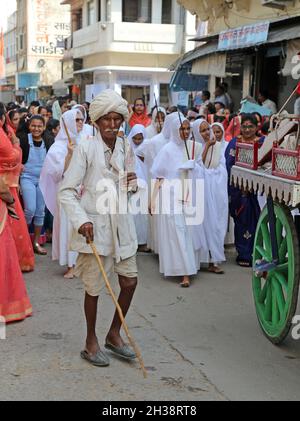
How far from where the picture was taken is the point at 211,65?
13734 millimetres

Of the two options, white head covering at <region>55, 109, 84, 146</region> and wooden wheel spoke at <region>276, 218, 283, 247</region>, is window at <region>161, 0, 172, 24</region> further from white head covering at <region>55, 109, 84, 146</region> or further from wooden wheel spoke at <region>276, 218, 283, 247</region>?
wooden wheel spoke at <region>276, 218, 283, 247</region>

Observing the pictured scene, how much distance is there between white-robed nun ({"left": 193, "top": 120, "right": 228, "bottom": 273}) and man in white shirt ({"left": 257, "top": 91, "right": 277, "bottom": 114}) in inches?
176

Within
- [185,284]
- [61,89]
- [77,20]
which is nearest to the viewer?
[185,284]

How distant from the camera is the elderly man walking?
4.04 m

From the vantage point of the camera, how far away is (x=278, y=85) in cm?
1381

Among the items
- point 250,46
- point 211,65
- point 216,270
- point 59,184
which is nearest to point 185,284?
point 216,270

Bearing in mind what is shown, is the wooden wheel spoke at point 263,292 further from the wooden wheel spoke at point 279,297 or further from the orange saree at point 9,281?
the orange saree at point 9,281

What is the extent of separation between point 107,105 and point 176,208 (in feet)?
8.63

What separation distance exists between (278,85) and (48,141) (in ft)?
24.1

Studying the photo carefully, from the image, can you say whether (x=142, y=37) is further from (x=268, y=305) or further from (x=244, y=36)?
(x=268, y=305)

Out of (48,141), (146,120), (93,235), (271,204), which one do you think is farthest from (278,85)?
(93,235)

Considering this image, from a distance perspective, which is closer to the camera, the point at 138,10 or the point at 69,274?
the point at 69,274

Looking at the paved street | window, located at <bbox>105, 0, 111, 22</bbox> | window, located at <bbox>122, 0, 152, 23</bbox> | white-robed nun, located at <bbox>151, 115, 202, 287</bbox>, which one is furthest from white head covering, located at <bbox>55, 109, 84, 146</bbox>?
window, located at <bbox>122, 0, 152, 23</bbox>
